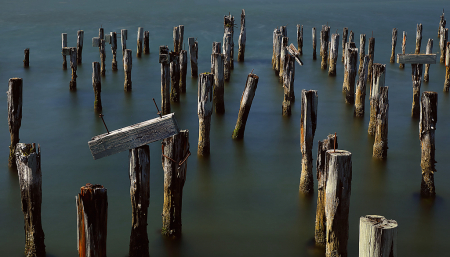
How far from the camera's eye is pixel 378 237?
3672 millimetres

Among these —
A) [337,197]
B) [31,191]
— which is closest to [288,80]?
[337,197]

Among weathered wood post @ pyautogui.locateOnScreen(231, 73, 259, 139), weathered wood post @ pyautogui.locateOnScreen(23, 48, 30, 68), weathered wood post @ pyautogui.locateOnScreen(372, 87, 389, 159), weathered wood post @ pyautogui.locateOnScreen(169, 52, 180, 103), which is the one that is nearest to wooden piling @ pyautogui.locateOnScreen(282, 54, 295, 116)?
weathered wood post @ pyautogui.locateOnScreen(231, 73, 259, 139)

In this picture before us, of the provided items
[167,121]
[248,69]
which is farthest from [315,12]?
[167,121]

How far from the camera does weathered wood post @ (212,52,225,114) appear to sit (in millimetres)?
10633

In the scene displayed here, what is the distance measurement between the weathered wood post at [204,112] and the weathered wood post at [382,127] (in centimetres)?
283

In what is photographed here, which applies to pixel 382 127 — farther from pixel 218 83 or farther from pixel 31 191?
pixel 31 191

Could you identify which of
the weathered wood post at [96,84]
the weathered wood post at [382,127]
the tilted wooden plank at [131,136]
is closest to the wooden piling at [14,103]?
the tilted wooden plank at [131,136]

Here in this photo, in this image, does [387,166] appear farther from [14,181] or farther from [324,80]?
[324,80]

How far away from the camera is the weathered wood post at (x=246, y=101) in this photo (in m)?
9.23

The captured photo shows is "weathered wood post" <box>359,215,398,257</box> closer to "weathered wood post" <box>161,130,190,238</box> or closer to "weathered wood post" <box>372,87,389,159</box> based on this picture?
"weathered wood post" <box>161,130,190,238</box>

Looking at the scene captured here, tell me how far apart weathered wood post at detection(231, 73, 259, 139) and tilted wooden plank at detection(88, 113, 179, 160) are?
438 centimetres

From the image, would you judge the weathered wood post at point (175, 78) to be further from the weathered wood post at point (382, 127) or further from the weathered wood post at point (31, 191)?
the weathered wood post at point (31, 191)

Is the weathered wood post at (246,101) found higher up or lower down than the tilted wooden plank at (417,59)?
lower down

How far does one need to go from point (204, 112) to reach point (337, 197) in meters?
3.97
